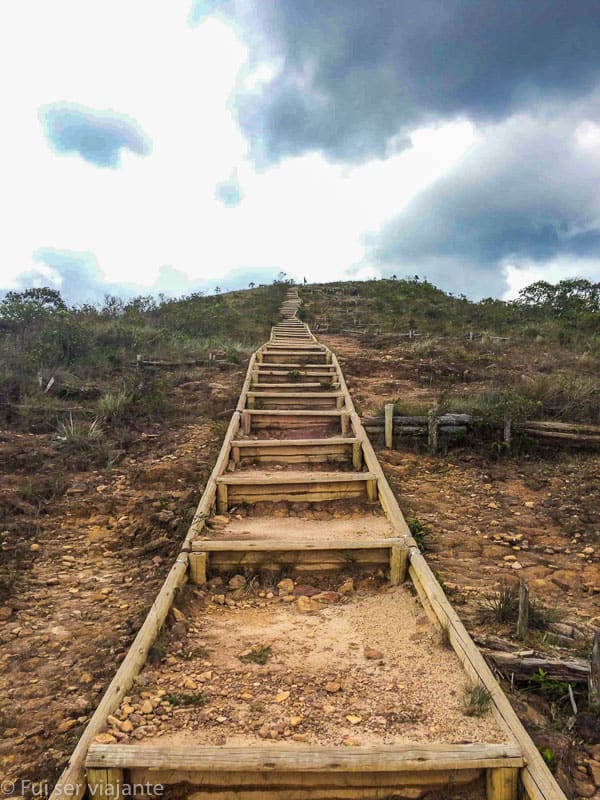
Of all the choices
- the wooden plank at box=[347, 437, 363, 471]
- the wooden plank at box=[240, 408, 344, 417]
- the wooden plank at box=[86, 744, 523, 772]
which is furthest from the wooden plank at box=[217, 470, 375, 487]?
the wooden plank at box=[86, 744, 523, 772]

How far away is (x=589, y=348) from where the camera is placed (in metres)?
9.80

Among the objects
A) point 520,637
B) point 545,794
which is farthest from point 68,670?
point 520,637

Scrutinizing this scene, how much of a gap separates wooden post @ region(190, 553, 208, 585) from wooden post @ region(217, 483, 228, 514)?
89 cm

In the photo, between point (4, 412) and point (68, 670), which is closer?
point (68, 670)

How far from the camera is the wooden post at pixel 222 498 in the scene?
3.91 m

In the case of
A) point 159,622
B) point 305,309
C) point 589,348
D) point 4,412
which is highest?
point 305,309

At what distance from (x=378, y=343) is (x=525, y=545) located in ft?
27.2

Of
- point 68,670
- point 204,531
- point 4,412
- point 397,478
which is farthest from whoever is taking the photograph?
point 4,412

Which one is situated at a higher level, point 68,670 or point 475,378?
point 475,378

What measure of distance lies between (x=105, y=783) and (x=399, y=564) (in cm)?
184

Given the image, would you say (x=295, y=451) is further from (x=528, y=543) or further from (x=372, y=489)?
(x=528, y=543)

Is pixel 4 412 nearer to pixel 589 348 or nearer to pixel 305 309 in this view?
pixel 589 348

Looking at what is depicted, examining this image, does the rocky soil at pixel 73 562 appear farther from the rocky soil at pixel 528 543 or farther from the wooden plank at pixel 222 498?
the rocky soil at pixel 528 543

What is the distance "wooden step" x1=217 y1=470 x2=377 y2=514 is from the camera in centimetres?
401
